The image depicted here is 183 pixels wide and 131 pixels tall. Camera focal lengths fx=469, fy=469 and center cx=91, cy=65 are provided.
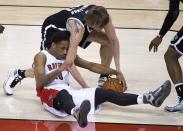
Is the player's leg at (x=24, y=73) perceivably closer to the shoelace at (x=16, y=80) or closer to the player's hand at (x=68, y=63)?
the shoelace at (x=16, y=80)

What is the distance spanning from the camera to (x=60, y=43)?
13.0ft

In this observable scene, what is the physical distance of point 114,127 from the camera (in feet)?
12.6

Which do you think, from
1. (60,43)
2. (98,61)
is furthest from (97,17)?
(98,61)

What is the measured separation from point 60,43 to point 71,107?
1.88ft

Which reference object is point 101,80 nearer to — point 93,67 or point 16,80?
point 93,67

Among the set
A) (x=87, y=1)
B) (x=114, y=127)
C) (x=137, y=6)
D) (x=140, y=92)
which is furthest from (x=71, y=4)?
(x=114, y=127)

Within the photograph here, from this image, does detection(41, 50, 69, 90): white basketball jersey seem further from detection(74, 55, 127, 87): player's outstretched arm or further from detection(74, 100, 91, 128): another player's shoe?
detection(74, 100, 91, 128): another player's shoe

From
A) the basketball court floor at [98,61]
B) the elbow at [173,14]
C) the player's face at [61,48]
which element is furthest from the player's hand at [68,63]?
the elbow at [173,14]

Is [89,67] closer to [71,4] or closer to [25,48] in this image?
[25,48]

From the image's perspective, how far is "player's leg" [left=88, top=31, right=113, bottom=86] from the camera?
4.58m

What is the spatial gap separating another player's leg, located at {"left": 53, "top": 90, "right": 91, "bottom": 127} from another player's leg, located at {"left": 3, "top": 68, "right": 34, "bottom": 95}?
72 centimetres

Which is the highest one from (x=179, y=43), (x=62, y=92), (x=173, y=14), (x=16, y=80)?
(x=173, y=14)

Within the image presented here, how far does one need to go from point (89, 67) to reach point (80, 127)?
0.76 meters

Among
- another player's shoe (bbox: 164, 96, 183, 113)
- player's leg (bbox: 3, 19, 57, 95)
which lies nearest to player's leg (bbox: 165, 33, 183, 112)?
another player's shoe (bbox: 164, 96, 183, 113)
